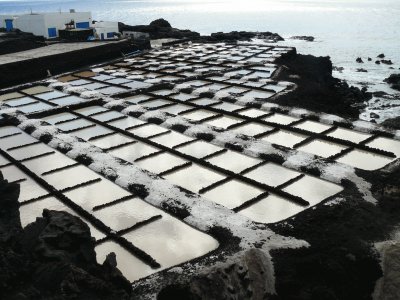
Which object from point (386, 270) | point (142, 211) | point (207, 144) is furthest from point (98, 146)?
point (386, 270)

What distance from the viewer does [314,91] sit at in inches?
583

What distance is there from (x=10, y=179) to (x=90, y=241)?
4405mm

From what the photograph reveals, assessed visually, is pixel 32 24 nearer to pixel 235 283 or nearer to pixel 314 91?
pixel 314 91

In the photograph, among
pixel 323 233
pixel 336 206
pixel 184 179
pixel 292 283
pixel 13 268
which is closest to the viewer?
pixel 13 268

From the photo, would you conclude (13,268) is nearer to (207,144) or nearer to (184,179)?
(184,179)

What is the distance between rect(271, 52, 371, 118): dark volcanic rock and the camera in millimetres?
13525

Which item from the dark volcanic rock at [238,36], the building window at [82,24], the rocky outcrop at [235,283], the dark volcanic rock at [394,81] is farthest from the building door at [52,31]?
the rocky outcrop at [235,283]

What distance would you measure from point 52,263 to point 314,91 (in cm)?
1258

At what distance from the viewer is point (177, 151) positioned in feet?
30.0

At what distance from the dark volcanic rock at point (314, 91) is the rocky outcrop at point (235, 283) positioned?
26.1 ft

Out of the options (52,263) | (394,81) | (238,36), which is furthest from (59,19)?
(52,263)

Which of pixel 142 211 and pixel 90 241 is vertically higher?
pixel 90 241

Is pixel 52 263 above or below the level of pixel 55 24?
below

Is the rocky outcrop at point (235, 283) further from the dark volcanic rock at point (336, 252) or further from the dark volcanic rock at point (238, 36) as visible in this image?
the dark volcanic rock at point (238, 36)
